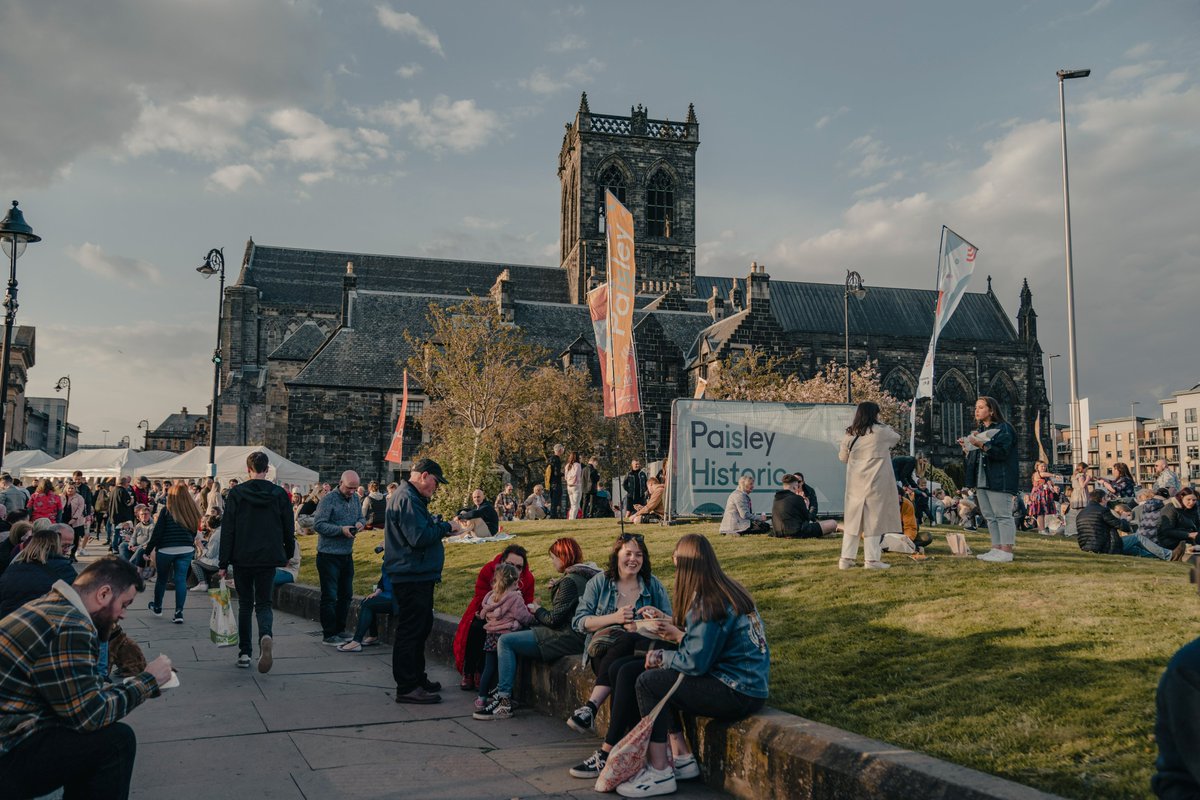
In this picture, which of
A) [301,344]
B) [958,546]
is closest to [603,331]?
[958,546]

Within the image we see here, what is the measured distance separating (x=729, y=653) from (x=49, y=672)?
11.0 ft

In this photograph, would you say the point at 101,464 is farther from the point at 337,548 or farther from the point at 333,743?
the point at 333,743

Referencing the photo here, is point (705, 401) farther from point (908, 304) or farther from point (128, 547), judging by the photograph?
point (908, 304)

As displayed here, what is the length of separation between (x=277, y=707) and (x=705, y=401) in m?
11.0

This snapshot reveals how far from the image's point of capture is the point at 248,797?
A: 16.3 ft

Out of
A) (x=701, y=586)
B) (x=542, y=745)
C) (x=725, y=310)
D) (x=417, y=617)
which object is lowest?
(x=542, y=745)

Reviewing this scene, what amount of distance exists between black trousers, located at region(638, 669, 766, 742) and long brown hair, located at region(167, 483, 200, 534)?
7731 millimetres

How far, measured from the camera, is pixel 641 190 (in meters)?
62.0

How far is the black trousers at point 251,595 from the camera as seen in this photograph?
8.62 m

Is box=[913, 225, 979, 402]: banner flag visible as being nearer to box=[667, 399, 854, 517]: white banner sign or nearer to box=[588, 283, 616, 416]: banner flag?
box=[667, 399, 854, 517]: white banner sign

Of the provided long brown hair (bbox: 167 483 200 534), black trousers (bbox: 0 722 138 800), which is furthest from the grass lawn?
long brown hair (bbox: 167 483 200 534)

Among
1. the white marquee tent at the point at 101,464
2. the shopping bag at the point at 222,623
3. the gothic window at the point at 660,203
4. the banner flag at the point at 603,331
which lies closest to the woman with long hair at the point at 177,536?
the shopping bag at the point at 222,623

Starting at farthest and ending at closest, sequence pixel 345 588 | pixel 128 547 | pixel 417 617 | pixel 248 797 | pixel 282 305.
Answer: pixel 282 305 < pixel 128 547 < pixel 345 588 < pixel 417 617 < pixel 248 797

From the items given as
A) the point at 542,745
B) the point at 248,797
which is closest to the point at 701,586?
the point at 542,745
